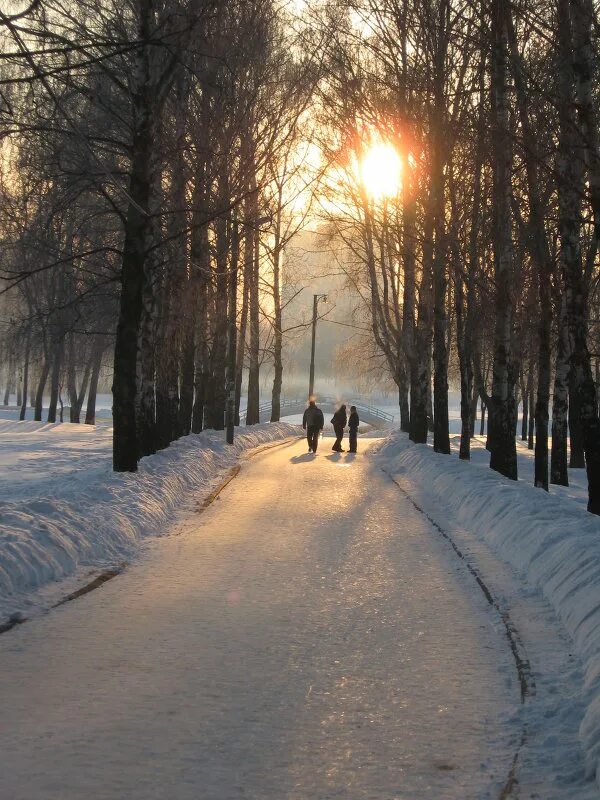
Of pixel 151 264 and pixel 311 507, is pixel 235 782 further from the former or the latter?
pixel 151 264

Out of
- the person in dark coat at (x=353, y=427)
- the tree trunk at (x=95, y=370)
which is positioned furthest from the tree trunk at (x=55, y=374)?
the person in dark coat at (x=353, y=427)

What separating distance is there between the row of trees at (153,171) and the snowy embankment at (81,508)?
1.06m

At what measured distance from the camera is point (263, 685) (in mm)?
5512

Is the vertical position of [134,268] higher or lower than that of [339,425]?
higher

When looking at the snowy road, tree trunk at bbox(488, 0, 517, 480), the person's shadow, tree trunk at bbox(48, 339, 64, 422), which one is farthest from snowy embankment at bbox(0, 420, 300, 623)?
tree trunk at bbox(48, 339, 64, 422)

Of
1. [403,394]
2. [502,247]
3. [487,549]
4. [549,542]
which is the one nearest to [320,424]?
[502,247]

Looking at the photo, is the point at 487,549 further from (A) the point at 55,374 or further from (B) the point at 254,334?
(A) the point at 55,374

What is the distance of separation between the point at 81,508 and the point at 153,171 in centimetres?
808

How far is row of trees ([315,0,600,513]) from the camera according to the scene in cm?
1269

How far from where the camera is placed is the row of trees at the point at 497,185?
1269cm

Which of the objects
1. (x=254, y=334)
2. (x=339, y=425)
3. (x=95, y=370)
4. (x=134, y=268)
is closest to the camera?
(x=134, y=268)

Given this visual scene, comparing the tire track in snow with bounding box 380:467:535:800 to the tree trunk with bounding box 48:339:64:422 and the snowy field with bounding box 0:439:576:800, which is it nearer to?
the snowy field with bounding box 0:439:576:800

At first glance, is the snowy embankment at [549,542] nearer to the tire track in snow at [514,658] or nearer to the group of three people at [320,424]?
the tire track in snow at [514,658]

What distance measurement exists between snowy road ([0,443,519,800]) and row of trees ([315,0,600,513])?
582cm
